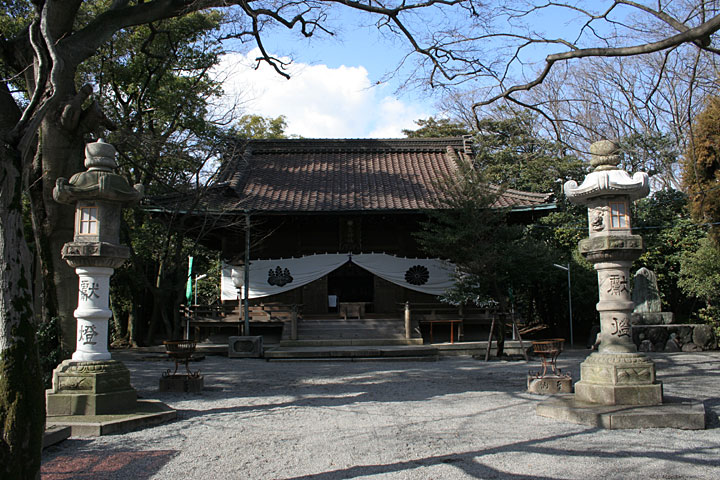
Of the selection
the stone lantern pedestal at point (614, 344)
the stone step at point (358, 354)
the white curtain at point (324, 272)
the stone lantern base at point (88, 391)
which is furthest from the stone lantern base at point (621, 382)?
the white curtain at point (324, 272)

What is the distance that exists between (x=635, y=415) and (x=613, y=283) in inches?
63.5

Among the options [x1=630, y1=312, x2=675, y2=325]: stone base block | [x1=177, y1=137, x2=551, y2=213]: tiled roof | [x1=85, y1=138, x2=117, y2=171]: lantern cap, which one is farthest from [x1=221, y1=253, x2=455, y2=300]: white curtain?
[x1=85, y1=138, x2=117, y2=171]: lantern cap

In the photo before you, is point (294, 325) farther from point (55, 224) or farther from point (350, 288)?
point (55, 224)

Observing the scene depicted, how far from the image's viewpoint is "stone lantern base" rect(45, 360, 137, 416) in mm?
6008

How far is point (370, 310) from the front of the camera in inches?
726

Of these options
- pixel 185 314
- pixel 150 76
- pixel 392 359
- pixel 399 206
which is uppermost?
pixel 150 76

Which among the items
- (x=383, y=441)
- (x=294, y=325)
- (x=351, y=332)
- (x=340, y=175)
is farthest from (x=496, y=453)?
(x=340, y=175)

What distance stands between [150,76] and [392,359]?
1210cm

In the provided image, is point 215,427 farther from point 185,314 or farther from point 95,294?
point 185,314

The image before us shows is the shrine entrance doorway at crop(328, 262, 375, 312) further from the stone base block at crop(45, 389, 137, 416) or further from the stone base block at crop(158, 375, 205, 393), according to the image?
the stone base block at crop(45, 389, 137, 416)

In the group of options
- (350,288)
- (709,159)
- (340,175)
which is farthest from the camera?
(350,288)

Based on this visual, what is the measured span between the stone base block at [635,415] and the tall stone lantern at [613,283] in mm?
216

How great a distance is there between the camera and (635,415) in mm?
5414

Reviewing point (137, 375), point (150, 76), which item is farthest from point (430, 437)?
point (150, 76)
